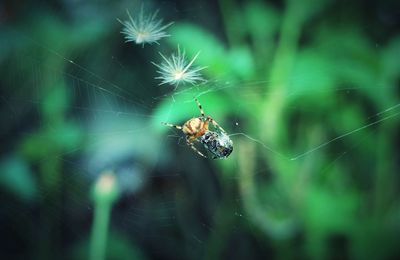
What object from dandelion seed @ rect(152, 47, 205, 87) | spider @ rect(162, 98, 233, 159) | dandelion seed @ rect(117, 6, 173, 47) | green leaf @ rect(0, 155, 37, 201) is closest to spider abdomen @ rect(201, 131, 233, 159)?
spider @ rect(162, 98, 233, 159)

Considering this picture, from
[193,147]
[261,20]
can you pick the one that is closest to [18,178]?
[193,147]

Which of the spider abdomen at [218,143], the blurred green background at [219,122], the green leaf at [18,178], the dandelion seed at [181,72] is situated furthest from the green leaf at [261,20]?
the green leaf at [18,178]

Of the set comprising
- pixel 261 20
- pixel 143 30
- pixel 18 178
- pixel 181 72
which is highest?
pixel 261 20

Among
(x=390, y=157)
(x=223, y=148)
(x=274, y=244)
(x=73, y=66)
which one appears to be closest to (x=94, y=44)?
(x=73, y=66)

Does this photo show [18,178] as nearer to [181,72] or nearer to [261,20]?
[181,72]

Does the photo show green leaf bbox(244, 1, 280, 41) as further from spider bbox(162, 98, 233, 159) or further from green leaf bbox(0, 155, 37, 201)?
green leaf bbox(0, 155, 37, 201)

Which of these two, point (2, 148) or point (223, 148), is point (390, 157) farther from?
point (2, 148)
